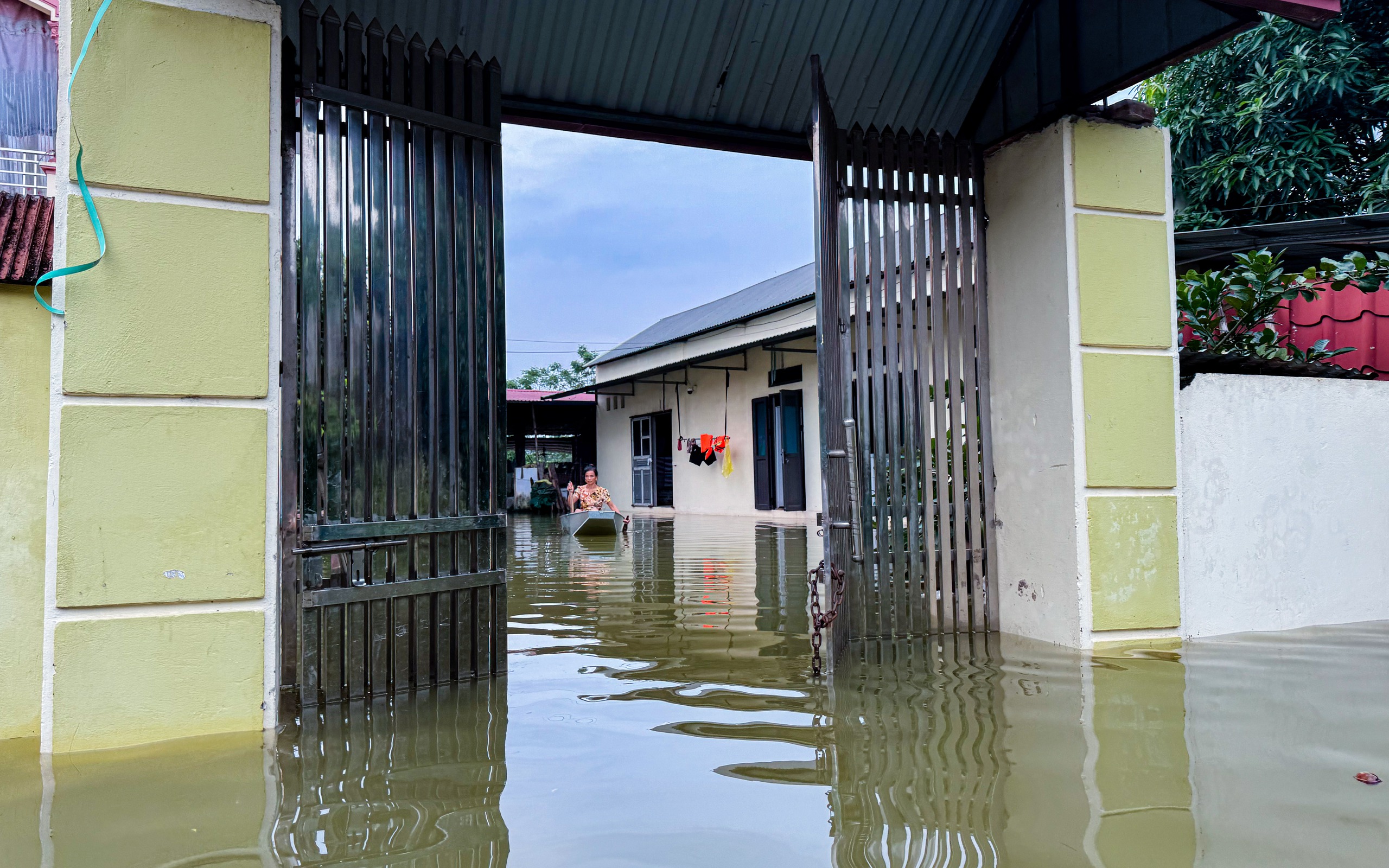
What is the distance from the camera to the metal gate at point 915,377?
483cm

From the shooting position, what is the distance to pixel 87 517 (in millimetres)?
3027

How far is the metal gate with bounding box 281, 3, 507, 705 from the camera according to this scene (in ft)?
11.5

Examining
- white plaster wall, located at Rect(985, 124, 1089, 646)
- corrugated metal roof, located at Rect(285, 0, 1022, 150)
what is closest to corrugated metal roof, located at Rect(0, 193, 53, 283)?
corrugated metal roof, located at Rect(285, 0, 1022, 150)

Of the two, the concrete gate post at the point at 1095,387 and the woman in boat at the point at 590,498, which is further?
the woman in boat at the point at 590,498

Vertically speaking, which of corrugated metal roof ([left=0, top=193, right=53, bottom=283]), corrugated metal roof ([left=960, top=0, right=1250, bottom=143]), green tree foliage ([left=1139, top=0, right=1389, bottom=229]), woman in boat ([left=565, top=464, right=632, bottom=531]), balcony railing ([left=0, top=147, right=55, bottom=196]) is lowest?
woman in boat ([left=565, top=464, right=632, bottom=531])

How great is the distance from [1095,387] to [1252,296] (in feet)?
7.19

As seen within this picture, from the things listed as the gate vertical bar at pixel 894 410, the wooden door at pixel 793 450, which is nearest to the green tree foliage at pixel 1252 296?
the gate vertical bar at pixel 894 410

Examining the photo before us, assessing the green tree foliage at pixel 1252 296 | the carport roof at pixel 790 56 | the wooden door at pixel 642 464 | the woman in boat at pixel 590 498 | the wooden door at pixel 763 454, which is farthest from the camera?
the wooden door at pixel 642 464

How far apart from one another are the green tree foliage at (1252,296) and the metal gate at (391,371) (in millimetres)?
4574

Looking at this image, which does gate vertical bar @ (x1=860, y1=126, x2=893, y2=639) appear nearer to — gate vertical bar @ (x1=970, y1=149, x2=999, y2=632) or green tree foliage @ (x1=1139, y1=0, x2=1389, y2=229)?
gate vertical bar @ (x1=970, y1=149, x2=999, y2=632)

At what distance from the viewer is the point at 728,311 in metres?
19.3

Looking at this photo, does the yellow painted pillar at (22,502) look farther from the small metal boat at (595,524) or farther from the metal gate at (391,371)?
the small metal boat at (595,524)

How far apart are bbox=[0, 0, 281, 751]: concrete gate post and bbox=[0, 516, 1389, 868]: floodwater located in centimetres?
23

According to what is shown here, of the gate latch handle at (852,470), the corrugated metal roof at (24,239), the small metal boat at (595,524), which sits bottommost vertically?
the small metal boat at (595,524)
